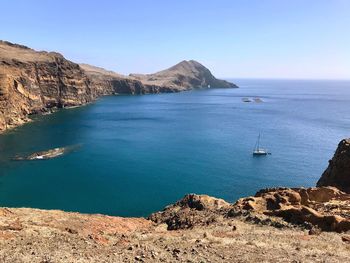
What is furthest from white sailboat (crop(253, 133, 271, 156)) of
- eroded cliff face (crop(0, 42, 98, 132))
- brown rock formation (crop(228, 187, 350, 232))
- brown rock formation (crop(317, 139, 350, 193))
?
eroded cliff face (crop(0, 42, 98, 132))

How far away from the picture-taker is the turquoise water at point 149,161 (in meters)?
72.4

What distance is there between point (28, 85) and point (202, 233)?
489 ft

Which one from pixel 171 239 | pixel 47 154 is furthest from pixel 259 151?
pixel 171 239

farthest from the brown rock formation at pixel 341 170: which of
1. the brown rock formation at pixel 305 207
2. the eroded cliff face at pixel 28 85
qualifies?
the eroded cliff face at pixel 28 85

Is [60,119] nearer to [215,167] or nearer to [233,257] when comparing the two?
[215,167]

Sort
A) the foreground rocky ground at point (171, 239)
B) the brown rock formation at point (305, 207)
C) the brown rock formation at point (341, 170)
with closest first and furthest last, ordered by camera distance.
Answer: the foreground rocky ground at point (171, 239)
the brown rock formation at point (305, 207)
the brown rock formation at point (341, 170)

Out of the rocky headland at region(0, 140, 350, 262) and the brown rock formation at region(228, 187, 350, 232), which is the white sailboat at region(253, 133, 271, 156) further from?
the rocky headland at region(0, 140, 350, 262)

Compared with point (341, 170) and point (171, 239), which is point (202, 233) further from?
point (341, 170)

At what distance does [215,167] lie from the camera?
93000 mm

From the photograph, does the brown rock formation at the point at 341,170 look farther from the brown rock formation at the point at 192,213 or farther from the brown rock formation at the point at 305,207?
the brown rock formation at the point at 192,213

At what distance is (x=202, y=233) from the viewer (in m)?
31.8

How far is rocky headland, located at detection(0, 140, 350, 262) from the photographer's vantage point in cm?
2608

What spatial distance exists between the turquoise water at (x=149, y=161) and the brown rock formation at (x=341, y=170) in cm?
2457

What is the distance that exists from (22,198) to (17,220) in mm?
37755
